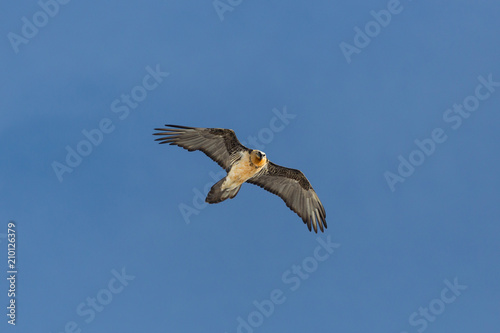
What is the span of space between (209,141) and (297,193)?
16.8ft

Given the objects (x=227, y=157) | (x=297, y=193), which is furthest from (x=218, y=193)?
(x=297, y=193)

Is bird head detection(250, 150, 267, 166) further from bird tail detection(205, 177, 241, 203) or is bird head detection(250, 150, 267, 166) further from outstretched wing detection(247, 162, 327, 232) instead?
A: outstretched wing detection(247, 162, 327, 232)

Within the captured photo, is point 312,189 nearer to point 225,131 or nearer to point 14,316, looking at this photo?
point 225,131

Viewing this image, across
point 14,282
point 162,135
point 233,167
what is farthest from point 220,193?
point 14,282

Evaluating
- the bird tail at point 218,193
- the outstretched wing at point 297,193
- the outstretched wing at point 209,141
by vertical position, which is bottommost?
the outstretched wing at point 297,193

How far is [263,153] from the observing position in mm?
34000

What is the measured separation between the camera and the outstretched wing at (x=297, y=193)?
119 feet

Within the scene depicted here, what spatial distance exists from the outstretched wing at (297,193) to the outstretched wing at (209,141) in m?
2.17

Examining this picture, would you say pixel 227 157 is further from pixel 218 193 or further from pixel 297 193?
pixel 297 193

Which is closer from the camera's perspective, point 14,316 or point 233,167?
point 233,167

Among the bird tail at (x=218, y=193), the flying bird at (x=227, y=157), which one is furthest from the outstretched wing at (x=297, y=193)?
the bird tail at (x=218, y=193)

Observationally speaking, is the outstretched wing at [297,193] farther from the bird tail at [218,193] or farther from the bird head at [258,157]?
the bird tail at [218,193]

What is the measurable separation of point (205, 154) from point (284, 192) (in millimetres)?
4435

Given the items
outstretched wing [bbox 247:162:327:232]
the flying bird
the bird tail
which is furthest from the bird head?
outstretched wing [bbox 247:162:327:232]
